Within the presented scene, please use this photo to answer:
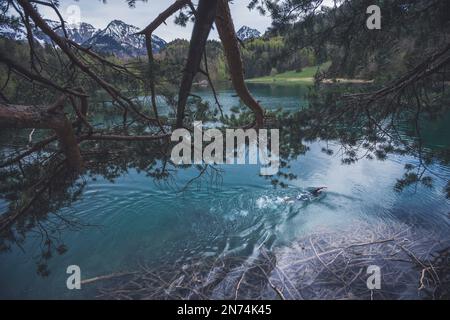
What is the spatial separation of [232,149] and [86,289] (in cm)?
398

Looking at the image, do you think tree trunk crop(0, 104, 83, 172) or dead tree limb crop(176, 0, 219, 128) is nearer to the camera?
dead tree limb crop(176, 0, 219, 128)

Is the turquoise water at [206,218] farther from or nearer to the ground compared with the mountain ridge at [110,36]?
nearer to the ground

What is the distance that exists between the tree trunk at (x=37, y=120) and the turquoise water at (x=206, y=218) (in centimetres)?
252

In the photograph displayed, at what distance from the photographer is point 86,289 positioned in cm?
531

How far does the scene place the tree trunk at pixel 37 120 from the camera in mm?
2328

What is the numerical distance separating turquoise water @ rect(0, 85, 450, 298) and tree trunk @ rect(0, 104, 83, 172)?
2.52 meters

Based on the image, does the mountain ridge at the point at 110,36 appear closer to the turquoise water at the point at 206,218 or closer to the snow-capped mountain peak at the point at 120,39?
the snow-capped mountain peak at the point at 120,39

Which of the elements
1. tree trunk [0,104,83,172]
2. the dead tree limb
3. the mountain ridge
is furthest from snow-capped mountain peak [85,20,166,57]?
tree trunk [0,104,83,172]

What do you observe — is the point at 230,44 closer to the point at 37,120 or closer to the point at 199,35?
the point at 199,35

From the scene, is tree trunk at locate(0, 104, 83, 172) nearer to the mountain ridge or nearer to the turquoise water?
the mountain ridge

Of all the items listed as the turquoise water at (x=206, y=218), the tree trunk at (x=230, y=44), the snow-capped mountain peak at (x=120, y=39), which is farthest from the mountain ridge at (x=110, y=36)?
A: the turquoise water at (x=206, y=218)

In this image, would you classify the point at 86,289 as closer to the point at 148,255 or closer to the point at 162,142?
the point at 148,255

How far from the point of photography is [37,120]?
247 cm

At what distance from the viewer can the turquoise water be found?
6102 mm
